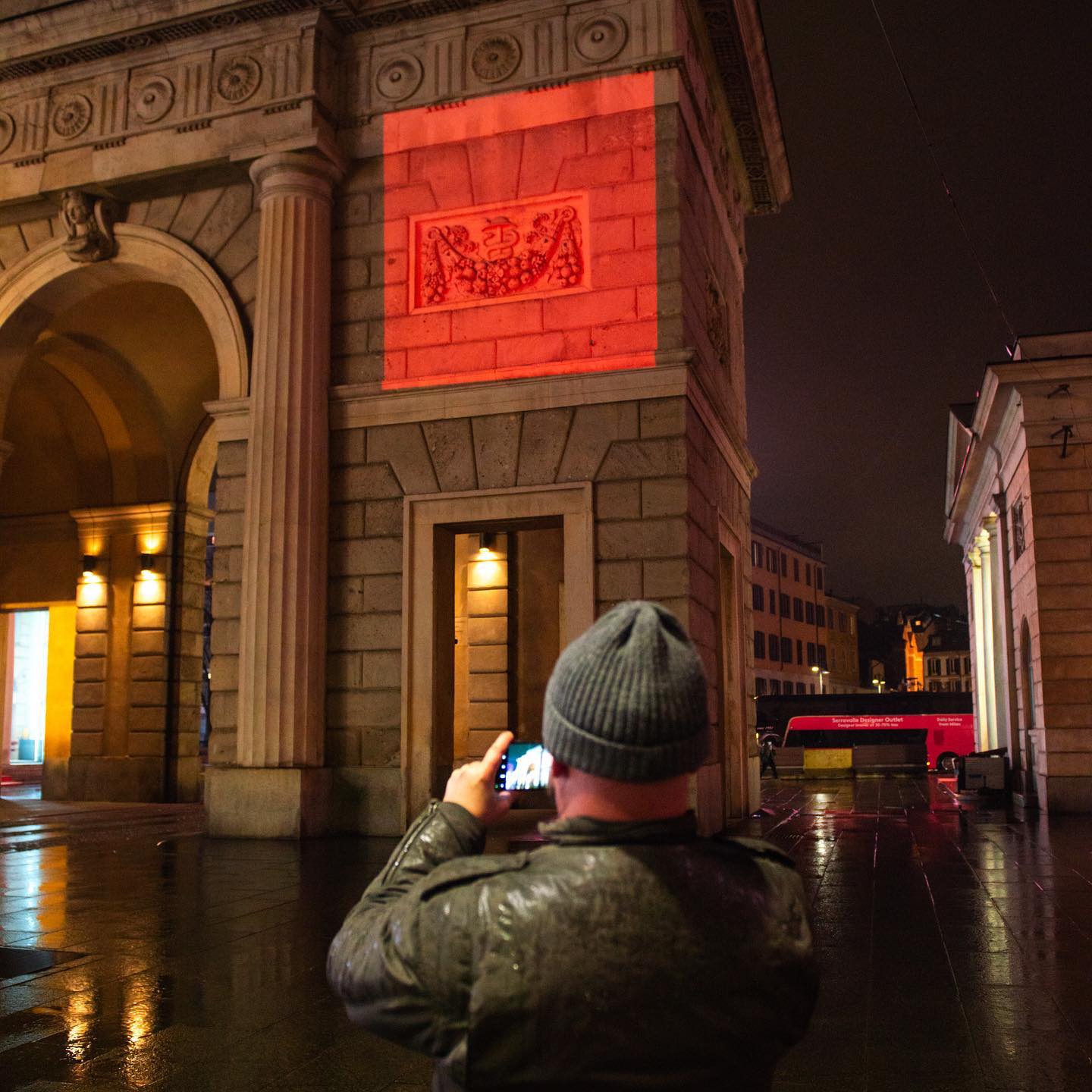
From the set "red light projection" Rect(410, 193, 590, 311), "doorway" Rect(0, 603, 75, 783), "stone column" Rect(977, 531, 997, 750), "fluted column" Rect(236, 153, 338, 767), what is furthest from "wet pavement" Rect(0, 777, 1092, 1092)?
"stone column" Rect(977, 531, 997, 750)

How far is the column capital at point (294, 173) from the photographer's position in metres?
14.5

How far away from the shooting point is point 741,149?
18.8 metres

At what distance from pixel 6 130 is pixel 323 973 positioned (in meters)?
14.5

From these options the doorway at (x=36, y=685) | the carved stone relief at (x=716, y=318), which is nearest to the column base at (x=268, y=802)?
the carved stone relief at (x=716, y=318)

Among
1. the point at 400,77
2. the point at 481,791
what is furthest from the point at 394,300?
the point at 481,791

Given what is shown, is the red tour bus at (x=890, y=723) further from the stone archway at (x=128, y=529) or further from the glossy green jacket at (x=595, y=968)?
the glossy green jacket at (x=595, y=968)

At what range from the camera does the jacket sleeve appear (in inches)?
66.6

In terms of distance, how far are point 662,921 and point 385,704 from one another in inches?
489

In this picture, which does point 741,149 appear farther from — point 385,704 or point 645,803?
point 645,803

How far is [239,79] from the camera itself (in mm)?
15078

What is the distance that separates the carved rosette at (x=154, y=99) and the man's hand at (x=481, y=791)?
51.3ft

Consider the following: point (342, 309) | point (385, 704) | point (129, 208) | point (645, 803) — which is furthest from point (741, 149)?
point (645, 803)

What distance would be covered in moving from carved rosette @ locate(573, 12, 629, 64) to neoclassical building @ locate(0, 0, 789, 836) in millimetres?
55

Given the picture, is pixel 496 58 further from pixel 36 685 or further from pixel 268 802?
pixel 36 685
